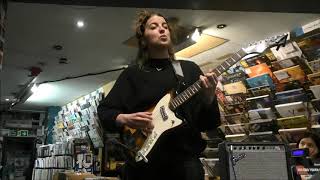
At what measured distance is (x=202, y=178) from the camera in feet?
3.36

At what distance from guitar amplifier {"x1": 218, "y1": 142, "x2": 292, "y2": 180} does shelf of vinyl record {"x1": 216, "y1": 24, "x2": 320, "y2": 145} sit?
1.53 meters

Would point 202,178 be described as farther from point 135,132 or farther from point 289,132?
point 289,132

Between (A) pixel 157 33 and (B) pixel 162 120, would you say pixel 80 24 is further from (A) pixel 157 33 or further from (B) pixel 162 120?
(B) pixel 162 120

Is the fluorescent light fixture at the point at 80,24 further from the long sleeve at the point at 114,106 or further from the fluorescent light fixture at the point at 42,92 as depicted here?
the fluorescent light fixture at the point at 42,92

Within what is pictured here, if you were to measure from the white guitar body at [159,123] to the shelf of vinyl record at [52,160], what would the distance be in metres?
4.35

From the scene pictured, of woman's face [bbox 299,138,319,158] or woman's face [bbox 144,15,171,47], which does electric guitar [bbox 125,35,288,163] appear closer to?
woman's face [bbox 144,15,171,47]

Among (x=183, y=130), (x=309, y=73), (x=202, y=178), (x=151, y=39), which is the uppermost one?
(x=309, y=73)

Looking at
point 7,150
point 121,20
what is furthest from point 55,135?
point 121,20

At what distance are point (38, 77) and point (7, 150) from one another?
14.4 ft

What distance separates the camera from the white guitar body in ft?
3.46

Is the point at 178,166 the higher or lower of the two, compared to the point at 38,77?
lower

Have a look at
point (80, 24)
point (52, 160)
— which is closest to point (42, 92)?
point (52, 160)

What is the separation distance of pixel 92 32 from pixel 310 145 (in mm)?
2172

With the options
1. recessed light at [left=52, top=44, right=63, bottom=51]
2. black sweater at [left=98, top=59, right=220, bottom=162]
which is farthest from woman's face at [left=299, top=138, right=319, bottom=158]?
recessed light at [left=52, top=44, right=63, bottom=51]
